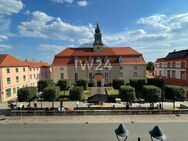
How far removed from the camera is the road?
18406 mm

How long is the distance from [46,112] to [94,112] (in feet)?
21.6

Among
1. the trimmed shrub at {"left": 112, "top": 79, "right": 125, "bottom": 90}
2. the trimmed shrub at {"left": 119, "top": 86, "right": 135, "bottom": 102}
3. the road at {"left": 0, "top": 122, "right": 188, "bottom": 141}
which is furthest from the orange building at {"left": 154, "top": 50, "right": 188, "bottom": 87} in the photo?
the road at {"left": 0, "top": 122, "right": 188, "bottom": 141}

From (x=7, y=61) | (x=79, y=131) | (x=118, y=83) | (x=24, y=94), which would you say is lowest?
(x=79, y=131)

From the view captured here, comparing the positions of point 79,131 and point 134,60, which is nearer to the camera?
point 79,131

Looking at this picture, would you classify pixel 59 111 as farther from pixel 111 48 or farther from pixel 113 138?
pixel 111 48

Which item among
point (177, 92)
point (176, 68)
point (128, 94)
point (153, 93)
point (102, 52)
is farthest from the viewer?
point (102, 52)

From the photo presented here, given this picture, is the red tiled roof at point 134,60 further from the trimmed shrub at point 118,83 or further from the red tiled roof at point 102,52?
the trimmed shrub at point 118,83

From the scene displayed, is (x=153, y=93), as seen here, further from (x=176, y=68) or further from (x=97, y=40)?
(x=97, y=40)

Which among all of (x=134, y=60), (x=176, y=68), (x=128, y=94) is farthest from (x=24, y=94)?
(x=176, y=68)

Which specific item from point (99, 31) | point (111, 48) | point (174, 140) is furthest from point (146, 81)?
point (174, 140)

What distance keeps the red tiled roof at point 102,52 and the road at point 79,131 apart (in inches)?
1573

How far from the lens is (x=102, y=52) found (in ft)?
207

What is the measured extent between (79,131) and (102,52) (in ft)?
144

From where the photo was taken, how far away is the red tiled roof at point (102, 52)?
62138 millimetres
